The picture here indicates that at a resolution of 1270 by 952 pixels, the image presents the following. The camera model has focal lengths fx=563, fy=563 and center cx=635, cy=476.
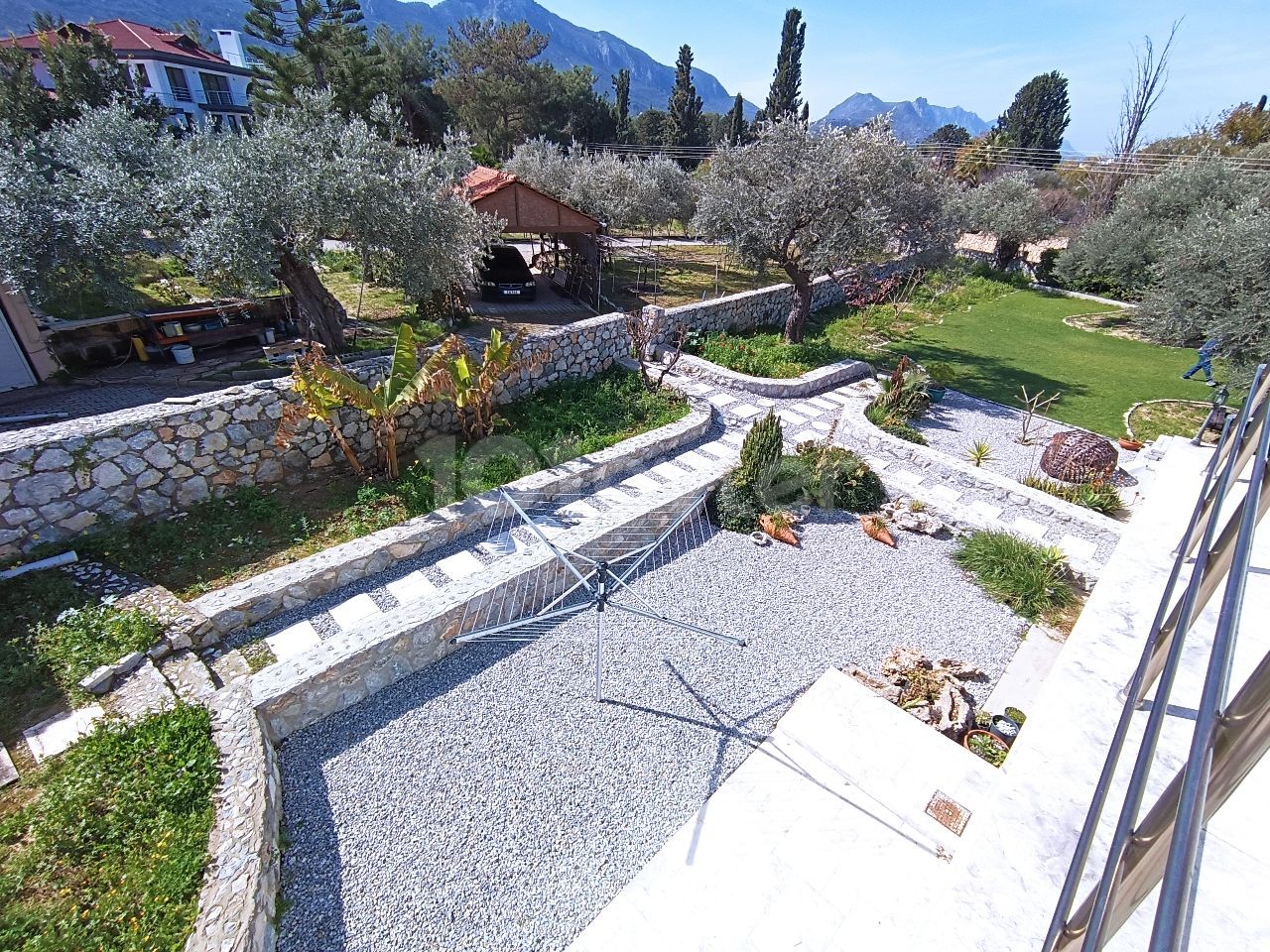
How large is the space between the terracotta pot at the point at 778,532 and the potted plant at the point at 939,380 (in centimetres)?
824

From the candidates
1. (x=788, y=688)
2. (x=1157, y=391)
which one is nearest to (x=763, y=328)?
(x=1157, y=391)

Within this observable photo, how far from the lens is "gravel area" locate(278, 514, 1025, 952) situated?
4422 mm

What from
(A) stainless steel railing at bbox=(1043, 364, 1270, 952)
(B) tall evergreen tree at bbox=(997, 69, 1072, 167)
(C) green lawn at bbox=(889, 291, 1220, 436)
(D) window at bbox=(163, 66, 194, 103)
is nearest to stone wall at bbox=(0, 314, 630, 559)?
(A) stainless steel railing at bbox=(1043, 364, 1270, 952)

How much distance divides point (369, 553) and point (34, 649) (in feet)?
10.7

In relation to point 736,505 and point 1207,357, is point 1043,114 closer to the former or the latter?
point 1207,357

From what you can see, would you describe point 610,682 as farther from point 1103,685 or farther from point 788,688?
point 1103,685

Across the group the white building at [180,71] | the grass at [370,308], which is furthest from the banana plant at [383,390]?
the white building at [180,71]

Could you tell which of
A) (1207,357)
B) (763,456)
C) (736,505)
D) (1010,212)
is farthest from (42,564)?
(1010,212)

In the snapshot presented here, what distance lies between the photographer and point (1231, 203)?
68.1ft

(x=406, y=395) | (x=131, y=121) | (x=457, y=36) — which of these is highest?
(x=457, y=36)

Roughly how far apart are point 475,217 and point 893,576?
1280cm

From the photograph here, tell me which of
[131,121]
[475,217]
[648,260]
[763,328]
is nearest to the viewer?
[131,121]

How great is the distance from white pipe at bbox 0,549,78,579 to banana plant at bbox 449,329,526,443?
17.6 ft

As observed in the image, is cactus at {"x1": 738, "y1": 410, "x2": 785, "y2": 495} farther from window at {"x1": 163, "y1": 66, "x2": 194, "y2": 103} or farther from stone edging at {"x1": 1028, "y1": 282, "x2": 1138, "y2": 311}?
window at {"x1": 163, "y1": 66, "x2": 194, "y2": 103}
